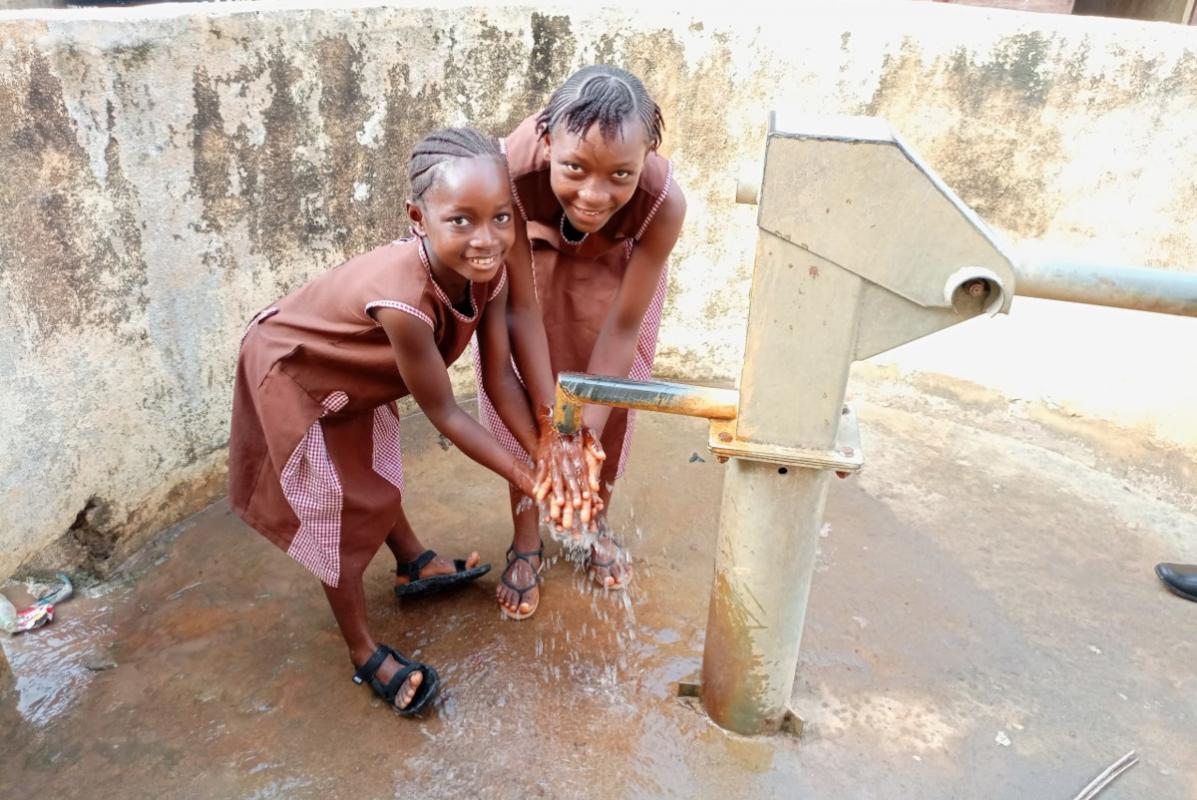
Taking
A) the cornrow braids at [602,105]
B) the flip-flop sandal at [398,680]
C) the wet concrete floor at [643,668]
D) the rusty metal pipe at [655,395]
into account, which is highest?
the cornrow braids at [602,105]

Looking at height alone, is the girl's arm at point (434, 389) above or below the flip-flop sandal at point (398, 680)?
above

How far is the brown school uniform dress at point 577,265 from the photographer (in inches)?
69.6

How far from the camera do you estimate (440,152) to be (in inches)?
59.0

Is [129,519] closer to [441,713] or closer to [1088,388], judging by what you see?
[441,713]

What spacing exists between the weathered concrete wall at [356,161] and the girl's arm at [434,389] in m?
0.98

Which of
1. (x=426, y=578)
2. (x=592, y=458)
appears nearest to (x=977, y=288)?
(x=592, y=458)

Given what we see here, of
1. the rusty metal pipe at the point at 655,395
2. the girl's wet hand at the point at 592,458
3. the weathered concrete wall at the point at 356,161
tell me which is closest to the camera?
the rusty metal pipe at the point at 655,395

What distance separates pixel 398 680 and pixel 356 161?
5.04ft

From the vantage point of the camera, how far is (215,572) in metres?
2.30

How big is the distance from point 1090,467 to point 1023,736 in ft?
4.46

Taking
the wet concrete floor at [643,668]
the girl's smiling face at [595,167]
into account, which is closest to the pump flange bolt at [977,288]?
the girl's smiling face at [595,167]

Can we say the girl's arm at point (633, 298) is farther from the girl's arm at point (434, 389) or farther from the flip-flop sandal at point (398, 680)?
the flip-flop sandal at point (398, 680)

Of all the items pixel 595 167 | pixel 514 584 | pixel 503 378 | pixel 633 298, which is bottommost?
pixel 514 584

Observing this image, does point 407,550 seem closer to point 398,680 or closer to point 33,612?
point 398,680
